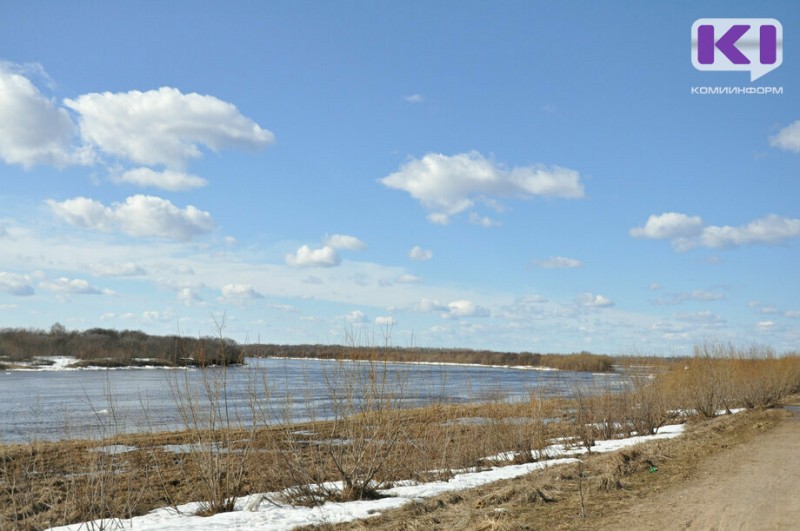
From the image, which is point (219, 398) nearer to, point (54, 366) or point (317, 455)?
point (317, 455)

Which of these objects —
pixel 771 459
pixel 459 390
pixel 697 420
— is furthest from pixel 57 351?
pixel 771 459

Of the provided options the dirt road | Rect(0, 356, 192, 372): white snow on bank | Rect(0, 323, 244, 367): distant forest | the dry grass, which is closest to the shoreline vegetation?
the dry grass

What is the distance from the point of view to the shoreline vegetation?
1015 centimetres

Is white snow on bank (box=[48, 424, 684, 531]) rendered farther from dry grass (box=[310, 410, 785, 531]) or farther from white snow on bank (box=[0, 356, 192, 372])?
white snow on bank (box=[0, 356, 192, 372])

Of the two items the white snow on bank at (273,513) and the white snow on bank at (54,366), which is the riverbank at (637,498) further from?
the white snow on bank at (54,366)

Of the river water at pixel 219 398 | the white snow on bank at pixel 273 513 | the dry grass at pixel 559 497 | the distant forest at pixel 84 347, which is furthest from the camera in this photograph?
the distant forest at pixel 84 347

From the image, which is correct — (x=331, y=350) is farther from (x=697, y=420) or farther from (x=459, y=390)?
(x=459, y=390)

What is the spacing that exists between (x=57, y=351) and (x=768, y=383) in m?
90.8

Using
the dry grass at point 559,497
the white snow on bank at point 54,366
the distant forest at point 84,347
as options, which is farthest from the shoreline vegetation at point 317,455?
the distant forest at point 84,347

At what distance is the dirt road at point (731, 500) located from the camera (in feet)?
26.5

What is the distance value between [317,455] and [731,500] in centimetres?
905

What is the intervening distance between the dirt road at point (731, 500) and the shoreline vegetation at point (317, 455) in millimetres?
937

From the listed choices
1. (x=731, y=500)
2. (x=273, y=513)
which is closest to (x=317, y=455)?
(x=273, y=513)

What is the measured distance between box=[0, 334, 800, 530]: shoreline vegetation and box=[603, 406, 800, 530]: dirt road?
3.07ft
